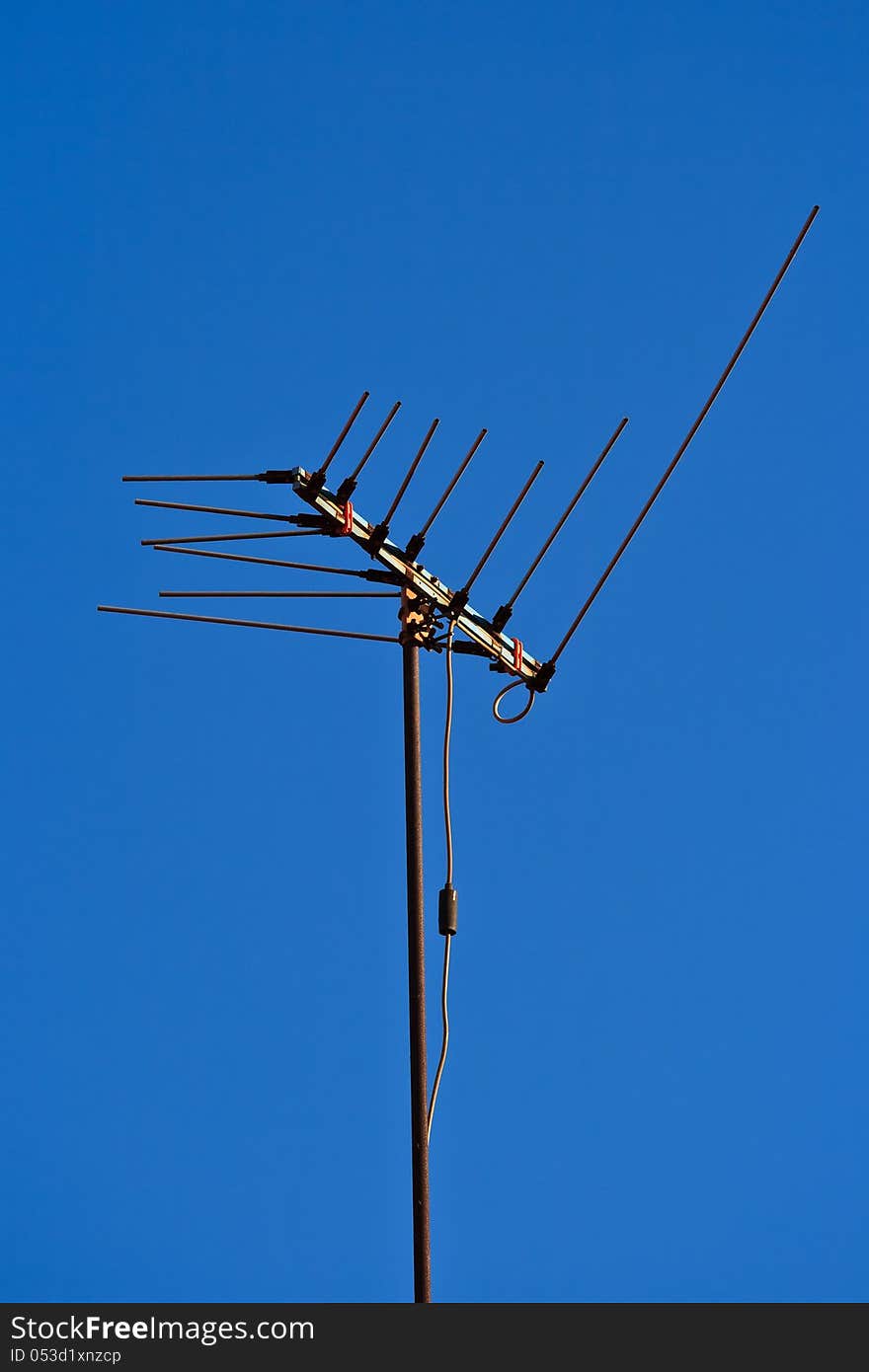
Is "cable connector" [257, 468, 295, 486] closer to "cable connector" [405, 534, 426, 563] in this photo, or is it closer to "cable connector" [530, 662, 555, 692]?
"cable connector" [405, 534, 426, 563]

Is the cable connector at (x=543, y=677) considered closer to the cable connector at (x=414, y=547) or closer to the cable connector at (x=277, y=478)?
the cable connector at (x=414, y=547)

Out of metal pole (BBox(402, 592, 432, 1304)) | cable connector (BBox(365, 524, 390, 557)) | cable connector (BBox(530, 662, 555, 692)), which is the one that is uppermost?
cable connector (BBox(530, 662, 555, 692))

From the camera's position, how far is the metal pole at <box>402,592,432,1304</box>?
18.4 ft

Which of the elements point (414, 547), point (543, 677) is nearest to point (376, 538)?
point (414, 547)

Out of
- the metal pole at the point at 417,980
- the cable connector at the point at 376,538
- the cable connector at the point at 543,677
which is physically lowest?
the metal pole at the point at 417,980

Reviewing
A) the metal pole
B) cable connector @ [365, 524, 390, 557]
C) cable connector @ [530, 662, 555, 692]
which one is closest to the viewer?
the metal pole

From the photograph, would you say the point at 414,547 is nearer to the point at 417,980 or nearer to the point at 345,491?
the point at 345,491

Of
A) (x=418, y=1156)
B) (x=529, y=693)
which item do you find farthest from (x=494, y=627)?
(x=418, y=1156)

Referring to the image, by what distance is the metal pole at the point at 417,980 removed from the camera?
560cm

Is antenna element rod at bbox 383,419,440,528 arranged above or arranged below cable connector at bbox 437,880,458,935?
above

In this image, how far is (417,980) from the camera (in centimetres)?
579
